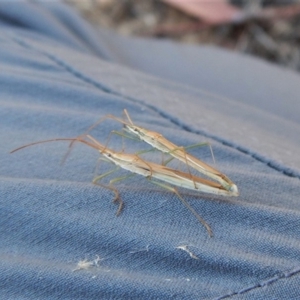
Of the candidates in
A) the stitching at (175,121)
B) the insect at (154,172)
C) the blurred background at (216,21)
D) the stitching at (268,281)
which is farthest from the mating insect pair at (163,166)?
the blurred background at (216,21)

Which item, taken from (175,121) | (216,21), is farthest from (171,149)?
(216,21)

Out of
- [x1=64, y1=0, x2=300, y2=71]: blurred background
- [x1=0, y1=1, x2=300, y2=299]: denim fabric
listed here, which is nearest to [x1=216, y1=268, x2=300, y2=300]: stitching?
[x1=0, y1=1, x2=300, y2=299]: denim fabric

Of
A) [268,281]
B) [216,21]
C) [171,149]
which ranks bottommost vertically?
[268,281]

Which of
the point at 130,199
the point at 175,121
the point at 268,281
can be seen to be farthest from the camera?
the point at 175,121

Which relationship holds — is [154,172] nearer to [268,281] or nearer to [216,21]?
[268,281]

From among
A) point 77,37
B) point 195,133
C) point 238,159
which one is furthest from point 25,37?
point 238,159
